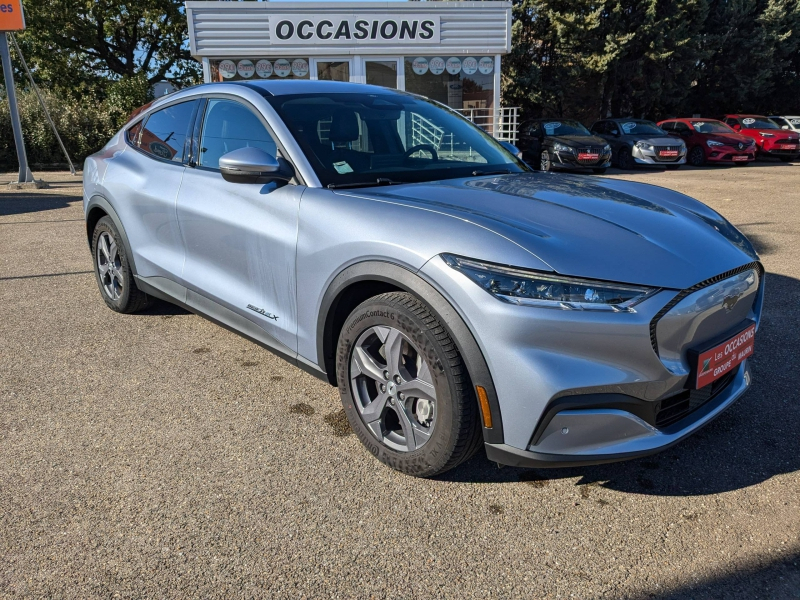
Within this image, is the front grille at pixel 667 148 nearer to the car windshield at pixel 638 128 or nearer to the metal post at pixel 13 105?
the car windshield at pixel 638 128

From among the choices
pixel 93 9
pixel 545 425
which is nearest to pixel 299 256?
pixel 545 425

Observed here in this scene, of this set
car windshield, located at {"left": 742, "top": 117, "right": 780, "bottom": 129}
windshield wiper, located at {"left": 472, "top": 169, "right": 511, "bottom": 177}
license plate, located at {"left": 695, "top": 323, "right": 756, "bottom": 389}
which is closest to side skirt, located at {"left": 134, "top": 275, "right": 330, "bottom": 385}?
windshield wiper, located at {"left": 472, "top": 169, "right": 511, "bottom": 177}

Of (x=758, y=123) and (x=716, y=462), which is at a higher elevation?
(x=716, y=462)

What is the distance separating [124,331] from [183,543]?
2569mm

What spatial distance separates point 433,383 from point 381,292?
19.6 inches

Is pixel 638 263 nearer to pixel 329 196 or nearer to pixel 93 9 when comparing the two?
pixel 329 196

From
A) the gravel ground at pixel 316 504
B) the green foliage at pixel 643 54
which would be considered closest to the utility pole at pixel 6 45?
the gravel ground at pixel 316 504

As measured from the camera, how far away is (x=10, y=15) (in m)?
13.0

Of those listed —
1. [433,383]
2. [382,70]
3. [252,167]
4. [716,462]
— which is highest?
[382,70]

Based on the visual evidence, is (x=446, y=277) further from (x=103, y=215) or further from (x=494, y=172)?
(x=103, y=215)

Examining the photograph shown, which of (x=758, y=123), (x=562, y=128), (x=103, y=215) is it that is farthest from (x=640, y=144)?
(x=103, y=215)

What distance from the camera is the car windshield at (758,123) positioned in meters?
21.3

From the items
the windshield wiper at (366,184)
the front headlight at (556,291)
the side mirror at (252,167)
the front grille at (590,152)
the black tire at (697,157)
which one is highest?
the side mirror at (252,167)

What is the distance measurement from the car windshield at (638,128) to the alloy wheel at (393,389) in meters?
17.5
